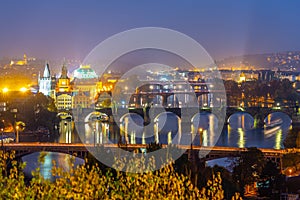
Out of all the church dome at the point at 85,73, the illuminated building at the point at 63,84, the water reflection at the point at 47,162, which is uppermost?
the church dome at the point at 85,73

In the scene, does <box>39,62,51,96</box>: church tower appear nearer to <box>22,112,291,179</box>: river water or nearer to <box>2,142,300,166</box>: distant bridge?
<box>22,112,291,179</box>: river water

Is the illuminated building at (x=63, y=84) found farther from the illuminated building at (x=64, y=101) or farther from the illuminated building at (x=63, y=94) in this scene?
the illuminated building at (x=64, y=101)

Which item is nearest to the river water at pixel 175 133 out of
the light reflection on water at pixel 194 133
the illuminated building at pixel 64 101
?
the light reflection on water at pixel 194 133

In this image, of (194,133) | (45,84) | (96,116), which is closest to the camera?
(194,133)

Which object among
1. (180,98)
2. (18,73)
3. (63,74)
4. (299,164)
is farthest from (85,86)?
(299,164)

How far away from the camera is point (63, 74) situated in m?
22.2

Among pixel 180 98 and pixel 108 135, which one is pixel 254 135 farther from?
pixel 180 98

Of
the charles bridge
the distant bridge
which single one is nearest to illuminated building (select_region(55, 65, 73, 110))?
the charles bridge

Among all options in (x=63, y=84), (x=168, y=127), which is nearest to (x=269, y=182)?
(x=168, y=127)

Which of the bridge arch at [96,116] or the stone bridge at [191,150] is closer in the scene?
the stone bridge at [191,150]

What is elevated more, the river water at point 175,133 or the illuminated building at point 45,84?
the illuminated building at point 45,84

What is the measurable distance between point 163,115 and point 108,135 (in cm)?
466

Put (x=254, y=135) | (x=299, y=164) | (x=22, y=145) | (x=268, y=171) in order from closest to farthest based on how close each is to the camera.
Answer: (x=268, y=171)
(x=299, y=164)
(x=22, y=145)
(x=254, y=135)

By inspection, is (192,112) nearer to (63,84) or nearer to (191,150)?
(63,84)
